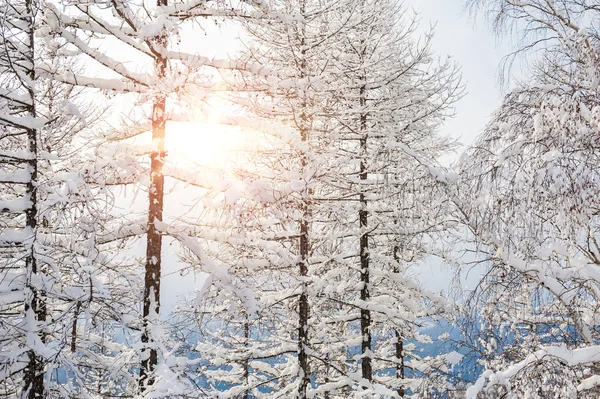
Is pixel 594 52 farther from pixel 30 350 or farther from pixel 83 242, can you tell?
pixel 30 350

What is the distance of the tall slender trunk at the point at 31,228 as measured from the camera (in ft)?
15.9

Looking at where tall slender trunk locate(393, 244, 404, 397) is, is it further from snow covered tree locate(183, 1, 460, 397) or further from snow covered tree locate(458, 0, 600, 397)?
snow covered tree locate(458, 0, 600, 397)

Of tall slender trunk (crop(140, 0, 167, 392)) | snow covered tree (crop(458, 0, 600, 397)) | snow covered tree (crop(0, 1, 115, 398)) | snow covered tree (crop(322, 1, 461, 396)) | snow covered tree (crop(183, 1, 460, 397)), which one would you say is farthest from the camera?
snow covered tree (crop(322, 1, 461, 396))

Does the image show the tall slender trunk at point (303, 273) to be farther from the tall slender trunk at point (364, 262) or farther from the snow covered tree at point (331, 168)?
the tall slender trunk at point (364, 262)

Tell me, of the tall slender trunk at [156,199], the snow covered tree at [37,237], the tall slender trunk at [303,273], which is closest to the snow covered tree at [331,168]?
the tall slender trunk at [303,273]

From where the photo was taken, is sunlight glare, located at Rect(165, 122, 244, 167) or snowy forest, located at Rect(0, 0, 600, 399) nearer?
snowy forest, located at Rect(0, 0, 600, 399)

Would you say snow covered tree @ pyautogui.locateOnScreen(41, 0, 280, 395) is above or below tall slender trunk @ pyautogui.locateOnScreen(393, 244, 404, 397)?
above

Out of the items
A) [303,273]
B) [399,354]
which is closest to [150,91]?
[303,273]

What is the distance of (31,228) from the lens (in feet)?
17.2

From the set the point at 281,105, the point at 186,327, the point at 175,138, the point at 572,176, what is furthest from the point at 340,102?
the point at 572,176

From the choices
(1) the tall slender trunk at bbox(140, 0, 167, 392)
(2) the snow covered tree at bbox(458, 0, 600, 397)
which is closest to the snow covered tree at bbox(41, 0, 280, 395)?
(1) the tall slender trunk at bbox(140, 0, 167, 392)

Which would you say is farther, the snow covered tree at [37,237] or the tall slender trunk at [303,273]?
the tall slender trunk at [303,273]

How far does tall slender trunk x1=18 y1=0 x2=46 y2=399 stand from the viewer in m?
4.86

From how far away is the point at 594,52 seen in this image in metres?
3.96
